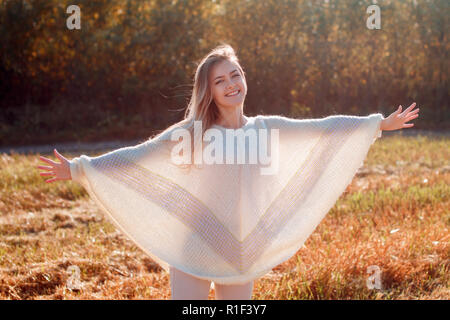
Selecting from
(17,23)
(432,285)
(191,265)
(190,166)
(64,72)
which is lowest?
(432,285)

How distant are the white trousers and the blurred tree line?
45.8 ft

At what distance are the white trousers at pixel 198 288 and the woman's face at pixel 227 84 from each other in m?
1.00

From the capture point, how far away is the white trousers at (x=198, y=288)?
277 cm

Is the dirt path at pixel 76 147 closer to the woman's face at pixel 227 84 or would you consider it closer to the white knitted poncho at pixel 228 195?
the white knitted poncho at pixel 228 195

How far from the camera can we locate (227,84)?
9.24 ft

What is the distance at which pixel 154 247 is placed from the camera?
2973 millimetres

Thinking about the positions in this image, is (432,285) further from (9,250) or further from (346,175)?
(9,250)

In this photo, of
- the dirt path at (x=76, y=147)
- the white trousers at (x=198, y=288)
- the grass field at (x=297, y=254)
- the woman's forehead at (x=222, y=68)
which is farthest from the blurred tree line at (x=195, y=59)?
the white trousers at (x=198, y=288)

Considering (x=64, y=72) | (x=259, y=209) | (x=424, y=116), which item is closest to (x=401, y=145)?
(x=424, y=116)

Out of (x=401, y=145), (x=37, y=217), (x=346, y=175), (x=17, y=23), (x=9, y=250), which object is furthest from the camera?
(x=17, y=23)

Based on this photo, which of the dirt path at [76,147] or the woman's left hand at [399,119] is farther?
the dirt path at [76,147]

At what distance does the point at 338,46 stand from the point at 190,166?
675 inches

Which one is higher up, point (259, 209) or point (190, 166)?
point (190, 166)

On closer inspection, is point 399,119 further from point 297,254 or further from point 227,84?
point 297,254
